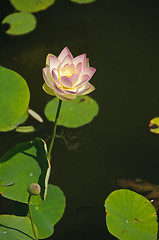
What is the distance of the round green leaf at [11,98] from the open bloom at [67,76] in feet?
1.28

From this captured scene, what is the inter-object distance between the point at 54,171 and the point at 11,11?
1891mm

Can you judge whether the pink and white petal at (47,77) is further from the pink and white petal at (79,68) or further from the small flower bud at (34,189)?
the small flower bud at (34,189)

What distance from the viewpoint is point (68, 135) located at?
2416 mm

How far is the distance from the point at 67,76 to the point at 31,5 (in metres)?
1.88

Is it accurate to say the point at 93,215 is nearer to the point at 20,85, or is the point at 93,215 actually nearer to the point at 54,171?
the point at 54,171

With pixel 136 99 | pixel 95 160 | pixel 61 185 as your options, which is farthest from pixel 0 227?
pixel 136 99

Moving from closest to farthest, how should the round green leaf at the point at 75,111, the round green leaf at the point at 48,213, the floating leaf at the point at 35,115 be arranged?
1. the round green leaf at the point at 48,213
2. the round green leaf at the point at 75,111
3. the floating leaf at the point at 35,115

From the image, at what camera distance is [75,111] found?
94.5 inches

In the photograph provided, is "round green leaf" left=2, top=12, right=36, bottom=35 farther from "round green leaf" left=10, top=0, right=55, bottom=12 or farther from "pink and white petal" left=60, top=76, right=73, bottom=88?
"pink and white petal" left=60, top=76, right=73, bottom=88

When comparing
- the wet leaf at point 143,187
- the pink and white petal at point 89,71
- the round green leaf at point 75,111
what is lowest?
the wet leaf at point 143,187

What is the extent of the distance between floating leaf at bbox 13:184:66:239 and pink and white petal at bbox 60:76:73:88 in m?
0.68

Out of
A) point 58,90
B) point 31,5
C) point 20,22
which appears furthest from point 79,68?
point 31,5

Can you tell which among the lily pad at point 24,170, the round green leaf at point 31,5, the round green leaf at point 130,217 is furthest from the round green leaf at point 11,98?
the round green leaf at point 31,5

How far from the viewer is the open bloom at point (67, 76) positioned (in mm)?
1596
